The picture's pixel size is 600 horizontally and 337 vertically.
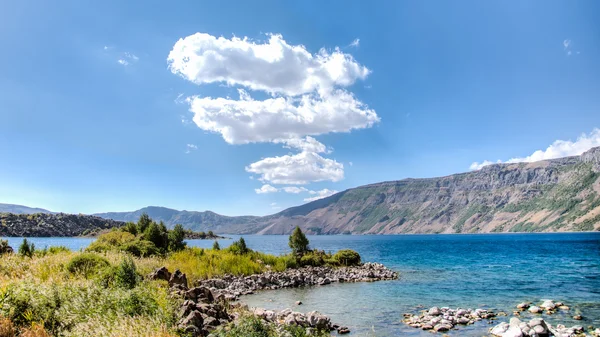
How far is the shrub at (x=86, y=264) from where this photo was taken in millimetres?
20484

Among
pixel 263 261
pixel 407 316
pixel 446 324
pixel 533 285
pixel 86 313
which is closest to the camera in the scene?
pixel 86 313

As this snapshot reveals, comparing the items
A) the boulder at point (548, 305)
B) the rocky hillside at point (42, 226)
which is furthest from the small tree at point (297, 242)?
the rocky hillside at point (42, 226)

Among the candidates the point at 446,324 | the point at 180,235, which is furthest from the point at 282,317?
the point at 180,235

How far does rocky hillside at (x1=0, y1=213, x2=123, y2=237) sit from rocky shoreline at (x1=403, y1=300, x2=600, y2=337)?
172 meters

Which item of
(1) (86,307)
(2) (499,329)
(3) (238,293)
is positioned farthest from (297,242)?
(1) (86,307)

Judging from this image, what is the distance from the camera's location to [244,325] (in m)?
10.4

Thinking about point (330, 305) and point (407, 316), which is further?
point (330, 305)

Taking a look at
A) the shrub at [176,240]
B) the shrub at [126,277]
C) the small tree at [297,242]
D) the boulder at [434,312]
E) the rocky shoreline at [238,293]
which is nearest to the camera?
the rocky shoreline at [238,293]

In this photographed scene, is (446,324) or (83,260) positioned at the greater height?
(83,260)

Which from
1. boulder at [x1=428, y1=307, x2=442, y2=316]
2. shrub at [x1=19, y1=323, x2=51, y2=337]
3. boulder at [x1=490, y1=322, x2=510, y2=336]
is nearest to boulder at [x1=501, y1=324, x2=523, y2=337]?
boulder at [x1=490, y1=322, x2=510, y2=336]

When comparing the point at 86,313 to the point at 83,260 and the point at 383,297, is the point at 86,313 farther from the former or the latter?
the point at 383,297

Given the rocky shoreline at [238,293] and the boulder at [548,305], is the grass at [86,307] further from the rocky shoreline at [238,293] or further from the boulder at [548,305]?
the boulder at [548,305]

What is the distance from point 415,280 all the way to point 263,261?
16.9m

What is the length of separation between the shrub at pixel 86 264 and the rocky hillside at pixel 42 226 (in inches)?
6215
